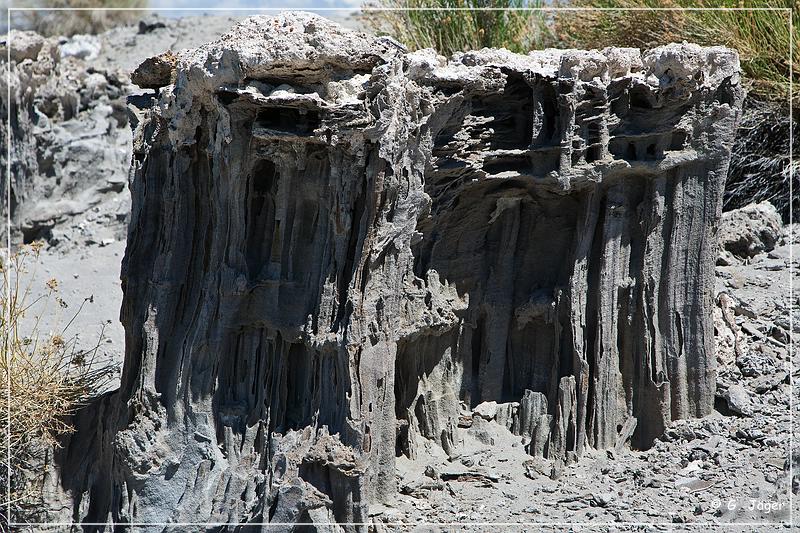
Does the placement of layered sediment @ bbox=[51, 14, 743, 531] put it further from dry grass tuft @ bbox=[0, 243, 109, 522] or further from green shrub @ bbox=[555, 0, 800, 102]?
green shrub @ bbox=[555, 0, 800, 102]

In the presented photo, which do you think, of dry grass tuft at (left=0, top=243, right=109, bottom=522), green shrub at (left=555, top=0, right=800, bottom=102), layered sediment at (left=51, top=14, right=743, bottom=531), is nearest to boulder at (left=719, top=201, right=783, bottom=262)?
green shrub at (left=555, top=0, right=800, bottom=102)

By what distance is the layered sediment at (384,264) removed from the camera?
19.4 ft

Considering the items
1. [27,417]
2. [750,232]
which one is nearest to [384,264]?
[27,417]

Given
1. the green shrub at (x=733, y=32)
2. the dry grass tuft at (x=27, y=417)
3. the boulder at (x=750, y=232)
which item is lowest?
the dry grass tuft at (x=27, y=417)

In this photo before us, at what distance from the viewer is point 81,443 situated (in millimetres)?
7051

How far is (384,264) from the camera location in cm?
612

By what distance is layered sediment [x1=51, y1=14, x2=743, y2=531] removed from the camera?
592 cm

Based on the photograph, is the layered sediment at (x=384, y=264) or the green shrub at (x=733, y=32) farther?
the green shrub at (x=733, y=32)

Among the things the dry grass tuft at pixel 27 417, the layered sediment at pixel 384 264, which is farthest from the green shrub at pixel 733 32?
the dry grass tuft at pixel 27 417

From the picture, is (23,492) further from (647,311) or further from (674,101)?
(674,101)

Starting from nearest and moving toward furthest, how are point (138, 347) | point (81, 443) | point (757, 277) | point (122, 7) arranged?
point (138, 347) → point (81, 443) → point (757, 277) → point (122, 7)

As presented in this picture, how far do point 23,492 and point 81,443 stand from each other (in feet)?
1.57

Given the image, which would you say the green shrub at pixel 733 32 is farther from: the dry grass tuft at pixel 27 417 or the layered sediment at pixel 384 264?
the dry grass tuft at pixel 27 417

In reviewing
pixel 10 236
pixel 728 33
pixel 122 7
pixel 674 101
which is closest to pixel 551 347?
pixel 674 101
